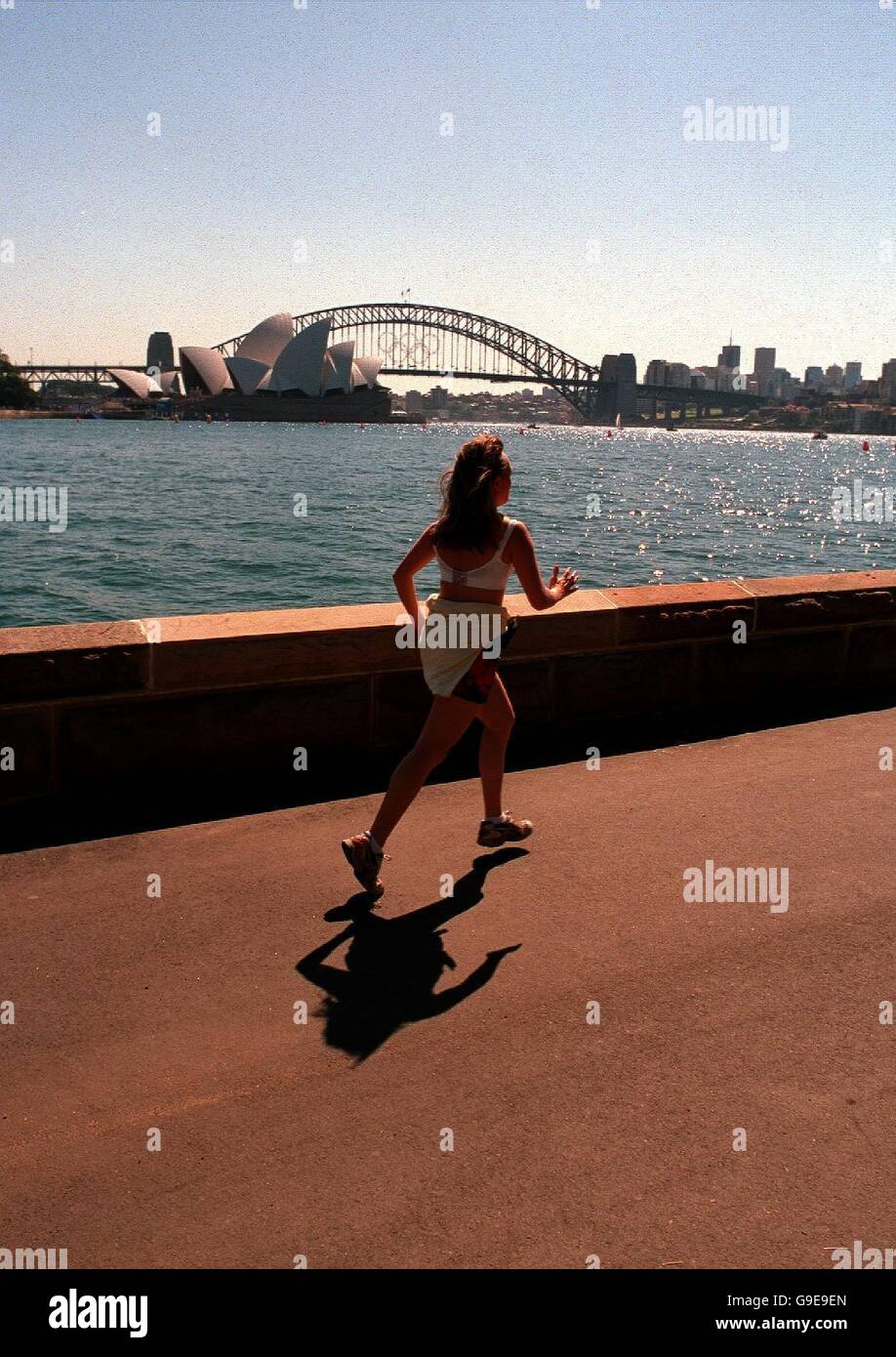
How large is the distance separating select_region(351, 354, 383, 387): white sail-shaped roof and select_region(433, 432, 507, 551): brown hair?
125 meters

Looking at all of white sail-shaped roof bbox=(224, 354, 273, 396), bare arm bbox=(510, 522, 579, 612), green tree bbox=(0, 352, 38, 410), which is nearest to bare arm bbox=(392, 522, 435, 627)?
bare arm bbox=(510, 522, 579, 612)

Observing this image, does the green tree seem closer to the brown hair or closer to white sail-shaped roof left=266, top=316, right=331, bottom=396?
white sail-shaped roof left=266, top=316, right=331, bottom=396

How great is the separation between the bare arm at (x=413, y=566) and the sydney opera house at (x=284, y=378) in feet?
367

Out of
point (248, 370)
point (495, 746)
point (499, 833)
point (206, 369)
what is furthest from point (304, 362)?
point (499, 833)

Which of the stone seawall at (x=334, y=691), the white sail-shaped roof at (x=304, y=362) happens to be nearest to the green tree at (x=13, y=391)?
the white sail-shaped roof at (x=304, y=362)

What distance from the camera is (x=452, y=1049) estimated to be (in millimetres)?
2635

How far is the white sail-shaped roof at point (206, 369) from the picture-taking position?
121625 mm

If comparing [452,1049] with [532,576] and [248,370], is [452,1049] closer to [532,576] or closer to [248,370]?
[532,576]

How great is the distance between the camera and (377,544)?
88.4ft

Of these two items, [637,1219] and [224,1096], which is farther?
[224,1096]

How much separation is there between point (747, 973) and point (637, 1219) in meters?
0.99

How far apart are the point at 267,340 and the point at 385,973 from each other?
121 m

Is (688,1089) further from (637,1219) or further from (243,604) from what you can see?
(243,604)

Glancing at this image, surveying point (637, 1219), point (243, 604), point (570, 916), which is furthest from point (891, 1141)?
point (243, 604)
